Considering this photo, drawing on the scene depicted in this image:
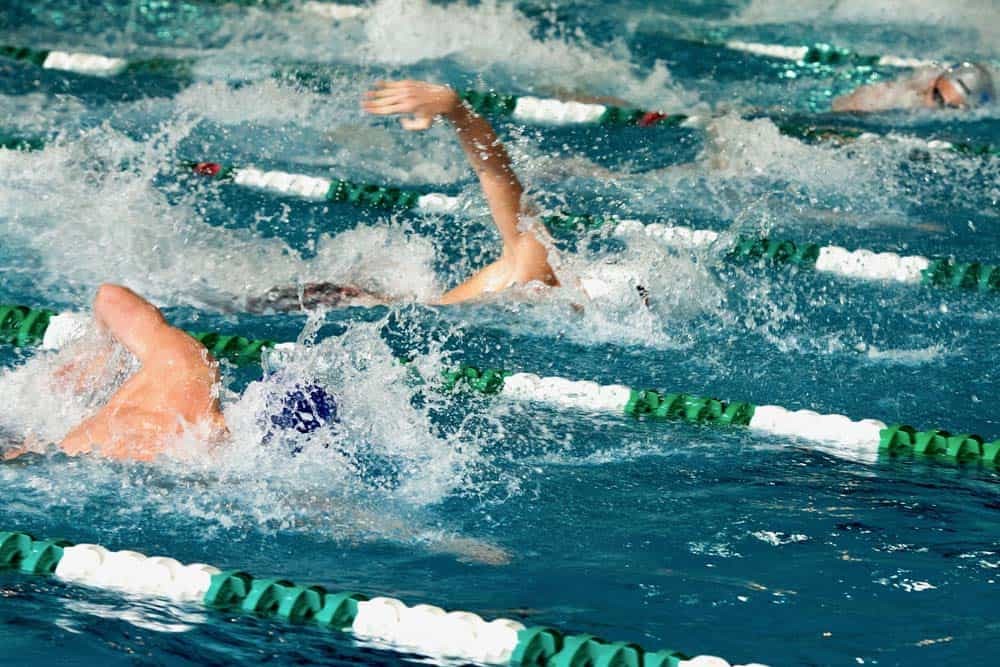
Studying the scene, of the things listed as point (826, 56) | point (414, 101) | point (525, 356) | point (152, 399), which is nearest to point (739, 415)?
point (525, 356)

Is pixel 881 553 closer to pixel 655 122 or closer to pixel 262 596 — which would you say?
pixel 262 596

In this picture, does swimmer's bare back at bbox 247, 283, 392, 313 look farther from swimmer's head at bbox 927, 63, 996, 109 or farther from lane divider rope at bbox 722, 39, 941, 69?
lane divider rope at bbox 722, 39, 941, 69

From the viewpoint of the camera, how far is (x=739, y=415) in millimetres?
3574

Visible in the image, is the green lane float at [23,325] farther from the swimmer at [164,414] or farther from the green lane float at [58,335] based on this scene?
the swimmer at [164,414]

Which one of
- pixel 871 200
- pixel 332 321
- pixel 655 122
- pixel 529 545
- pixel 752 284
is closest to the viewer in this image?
pixel 529 545

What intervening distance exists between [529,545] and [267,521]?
1.50ft

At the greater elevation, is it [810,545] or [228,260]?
[228,260]

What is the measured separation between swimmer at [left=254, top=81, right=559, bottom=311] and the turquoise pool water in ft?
0.26

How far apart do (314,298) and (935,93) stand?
3.33m

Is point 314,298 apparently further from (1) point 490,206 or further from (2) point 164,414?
(2) point 164,414

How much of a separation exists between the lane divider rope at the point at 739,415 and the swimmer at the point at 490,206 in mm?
369

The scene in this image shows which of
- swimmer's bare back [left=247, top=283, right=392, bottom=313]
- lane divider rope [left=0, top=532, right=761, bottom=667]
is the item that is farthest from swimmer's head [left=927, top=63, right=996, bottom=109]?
lane divider rope [left=0, top=532, right=761, bottom=667]

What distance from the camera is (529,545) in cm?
280

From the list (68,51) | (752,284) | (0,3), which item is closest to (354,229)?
(752,284)
